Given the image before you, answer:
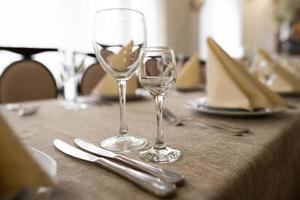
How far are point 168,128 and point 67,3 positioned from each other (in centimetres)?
230

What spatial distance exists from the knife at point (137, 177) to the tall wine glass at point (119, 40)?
0.06 metres

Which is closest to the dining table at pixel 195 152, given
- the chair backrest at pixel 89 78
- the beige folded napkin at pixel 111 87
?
the beige folded napkin at pixel 111 87

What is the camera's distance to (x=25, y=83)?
4.18 ft

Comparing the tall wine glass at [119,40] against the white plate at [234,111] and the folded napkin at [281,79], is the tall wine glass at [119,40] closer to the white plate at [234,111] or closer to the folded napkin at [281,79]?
the white plate at [234,111]

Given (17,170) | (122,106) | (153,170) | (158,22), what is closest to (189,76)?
(122,106)

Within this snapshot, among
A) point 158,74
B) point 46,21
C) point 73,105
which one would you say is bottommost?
point 73,105

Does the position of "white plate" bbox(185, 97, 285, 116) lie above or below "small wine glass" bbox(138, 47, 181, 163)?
below

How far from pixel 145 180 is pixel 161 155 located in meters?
0.09

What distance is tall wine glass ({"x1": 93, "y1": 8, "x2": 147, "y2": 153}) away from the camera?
0.43m

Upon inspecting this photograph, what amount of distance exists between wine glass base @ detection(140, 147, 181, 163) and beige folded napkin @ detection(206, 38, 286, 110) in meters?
0.29

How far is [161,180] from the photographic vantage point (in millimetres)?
292

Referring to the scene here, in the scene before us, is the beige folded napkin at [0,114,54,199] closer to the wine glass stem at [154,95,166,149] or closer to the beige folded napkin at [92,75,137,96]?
the wine glass stem at [154,95,166,149]

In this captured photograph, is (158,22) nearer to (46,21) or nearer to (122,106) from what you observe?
(46,21)

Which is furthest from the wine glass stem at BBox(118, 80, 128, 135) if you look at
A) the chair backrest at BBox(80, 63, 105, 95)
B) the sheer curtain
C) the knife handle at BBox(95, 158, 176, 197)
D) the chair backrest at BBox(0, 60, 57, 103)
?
the sheer curtain
